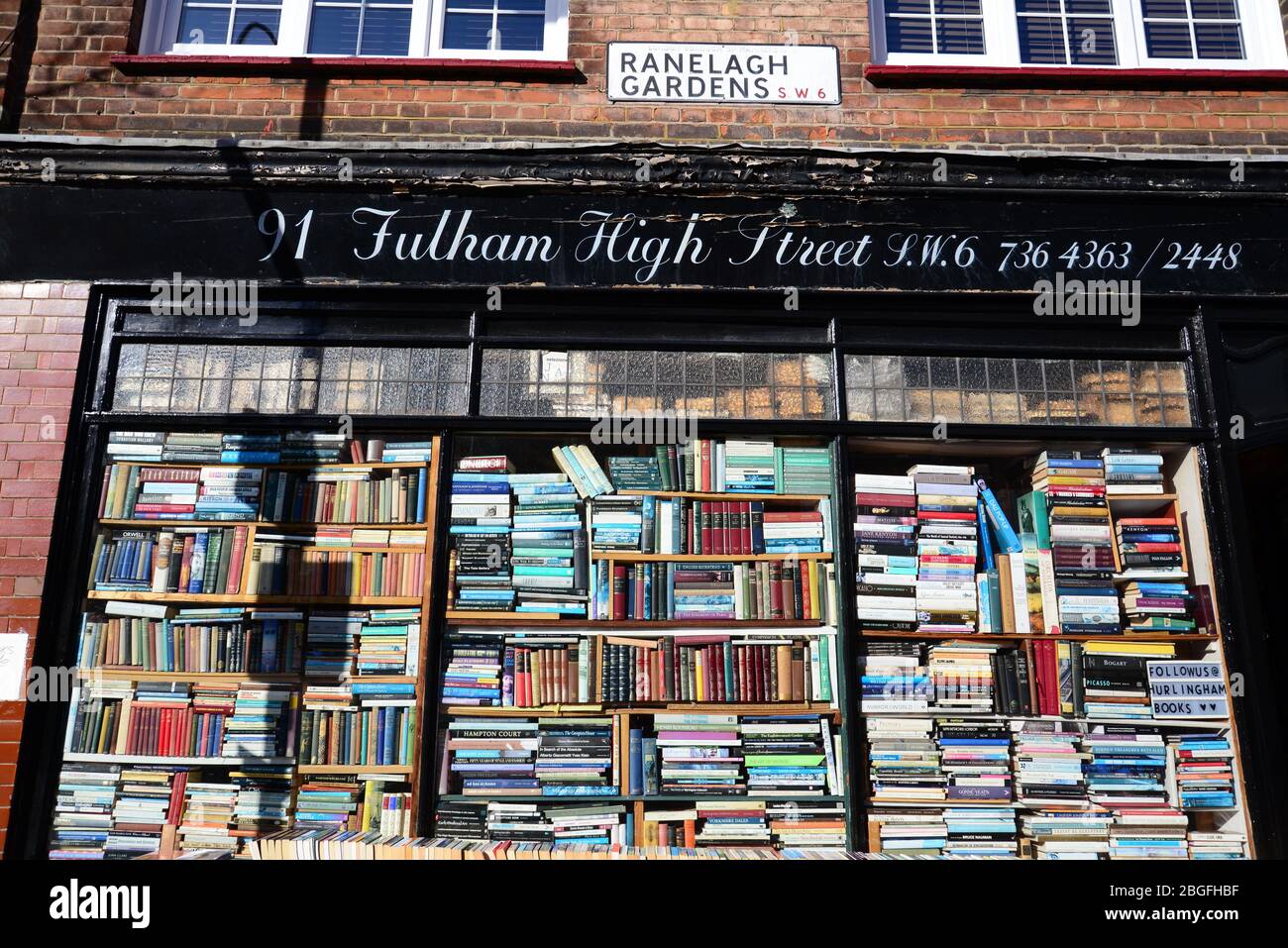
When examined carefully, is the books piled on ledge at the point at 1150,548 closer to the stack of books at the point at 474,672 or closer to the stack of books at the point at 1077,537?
the stack of books at the point at 1077,537

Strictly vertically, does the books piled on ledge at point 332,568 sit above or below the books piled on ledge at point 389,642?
above

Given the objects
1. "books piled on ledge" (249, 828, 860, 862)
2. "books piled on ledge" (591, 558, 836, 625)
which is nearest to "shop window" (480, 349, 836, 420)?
"books piled on ledge" (591, 558, 836, 625)

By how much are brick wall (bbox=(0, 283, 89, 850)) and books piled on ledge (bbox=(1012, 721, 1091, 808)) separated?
5.64 meters

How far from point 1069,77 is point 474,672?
545 centimetres

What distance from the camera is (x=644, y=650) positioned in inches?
211

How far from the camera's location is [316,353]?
18.5ft

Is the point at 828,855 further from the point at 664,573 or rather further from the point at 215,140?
the point at 215,140

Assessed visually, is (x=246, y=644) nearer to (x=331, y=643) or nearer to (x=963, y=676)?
(x=331, y=643)

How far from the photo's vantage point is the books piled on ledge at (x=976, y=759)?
5.21 m

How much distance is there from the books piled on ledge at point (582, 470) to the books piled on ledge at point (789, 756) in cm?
162

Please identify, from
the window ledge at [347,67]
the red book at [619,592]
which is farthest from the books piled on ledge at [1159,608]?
the window ledge at [347,67]

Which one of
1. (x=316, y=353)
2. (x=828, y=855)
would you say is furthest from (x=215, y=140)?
(x=828, y=855)

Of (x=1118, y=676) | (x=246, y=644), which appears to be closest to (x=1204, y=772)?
(x=1118, y=676)
